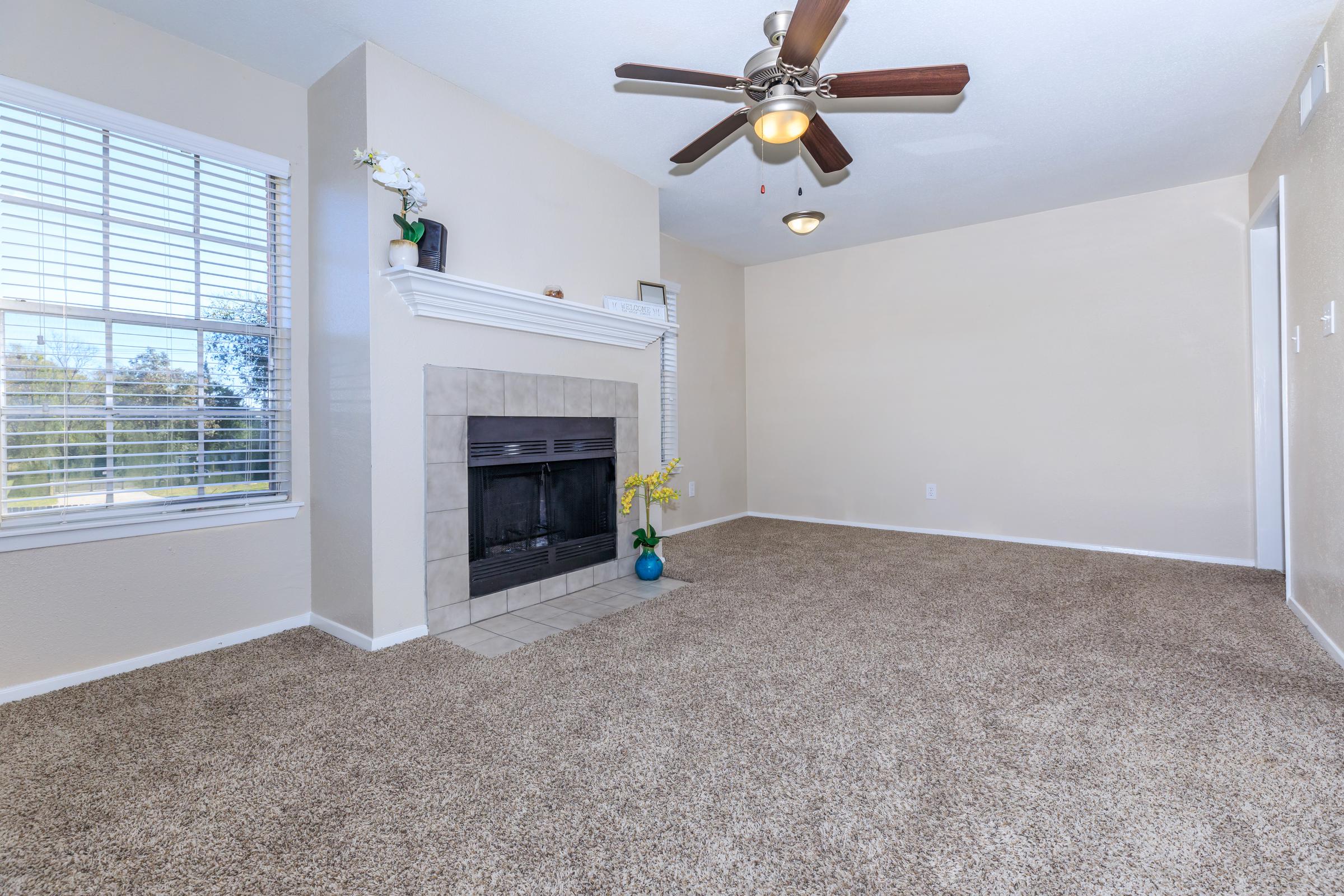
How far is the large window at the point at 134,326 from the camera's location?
2166 millimetres

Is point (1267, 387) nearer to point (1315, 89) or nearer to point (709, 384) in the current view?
point (1315, 89)

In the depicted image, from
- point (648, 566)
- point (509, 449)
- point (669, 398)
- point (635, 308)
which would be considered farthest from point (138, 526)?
point (669, 398)

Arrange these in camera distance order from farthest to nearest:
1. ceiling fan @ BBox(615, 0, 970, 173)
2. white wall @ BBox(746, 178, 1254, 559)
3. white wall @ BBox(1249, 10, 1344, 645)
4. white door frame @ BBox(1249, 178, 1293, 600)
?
1. white wall @ BBox(746, 178, 1254, 559)
2. white door frame @ BBox(1249, 178, 1293, 600)
3. white wall @ BBox(1249, 10, 1344, 645)
4. ceiling fan @ BBox(615, 0, 970, 173)

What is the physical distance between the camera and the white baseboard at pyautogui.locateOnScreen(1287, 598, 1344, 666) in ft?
7.61

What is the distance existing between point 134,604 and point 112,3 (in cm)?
230

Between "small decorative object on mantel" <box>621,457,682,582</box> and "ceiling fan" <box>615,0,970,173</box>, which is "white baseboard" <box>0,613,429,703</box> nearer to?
"small decorative object on mantel" <box>621,457,682,582</box>

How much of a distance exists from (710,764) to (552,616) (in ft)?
4.90

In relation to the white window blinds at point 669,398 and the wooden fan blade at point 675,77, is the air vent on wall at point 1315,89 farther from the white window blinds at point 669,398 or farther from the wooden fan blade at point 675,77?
the white window blinds at point 669,398

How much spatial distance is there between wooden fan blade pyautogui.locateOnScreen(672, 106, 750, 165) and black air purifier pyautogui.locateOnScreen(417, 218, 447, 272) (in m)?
1.08

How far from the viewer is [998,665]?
234cm

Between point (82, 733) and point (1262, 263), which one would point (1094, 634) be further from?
point (82, 733)

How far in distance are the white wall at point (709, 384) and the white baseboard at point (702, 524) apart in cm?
3

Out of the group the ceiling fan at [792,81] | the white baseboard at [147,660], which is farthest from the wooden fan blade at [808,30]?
the white baseboard at [147,660]

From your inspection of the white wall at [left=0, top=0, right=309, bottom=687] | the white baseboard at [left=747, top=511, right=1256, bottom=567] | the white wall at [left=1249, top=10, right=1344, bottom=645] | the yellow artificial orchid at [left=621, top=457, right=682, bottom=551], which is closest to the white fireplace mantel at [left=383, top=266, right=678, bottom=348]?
the white wall at [left=0, top=0, right=309, bottom=687]
